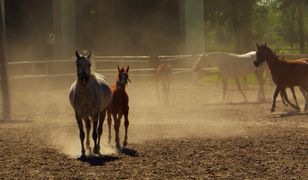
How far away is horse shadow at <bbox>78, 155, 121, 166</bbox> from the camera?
10.3 metres

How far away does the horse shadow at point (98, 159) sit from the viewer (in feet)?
33.8

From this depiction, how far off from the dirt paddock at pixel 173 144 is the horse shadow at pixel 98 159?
0.05ft

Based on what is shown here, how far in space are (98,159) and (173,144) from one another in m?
1.74

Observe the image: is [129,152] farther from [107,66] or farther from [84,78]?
[107,66]

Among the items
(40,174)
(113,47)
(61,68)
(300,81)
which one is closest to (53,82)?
(61,68)

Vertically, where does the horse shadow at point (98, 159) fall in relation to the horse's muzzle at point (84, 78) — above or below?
below

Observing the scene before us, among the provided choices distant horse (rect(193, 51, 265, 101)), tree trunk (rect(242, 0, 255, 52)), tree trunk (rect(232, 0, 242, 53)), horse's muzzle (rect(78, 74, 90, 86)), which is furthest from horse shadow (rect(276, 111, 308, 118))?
tree trunk (rect(232, 0, 242, 53))

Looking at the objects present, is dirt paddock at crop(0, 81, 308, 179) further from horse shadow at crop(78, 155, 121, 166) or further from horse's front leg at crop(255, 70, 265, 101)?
horse's front leg at crop(255, 70, 265, 101)

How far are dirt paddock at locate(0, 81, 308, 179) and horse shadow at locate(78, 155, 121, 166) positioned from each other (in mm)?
15

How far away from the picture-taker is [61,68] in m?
30.5

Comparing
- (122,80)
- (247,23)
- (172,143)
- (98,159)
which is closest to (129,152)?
(98,159)

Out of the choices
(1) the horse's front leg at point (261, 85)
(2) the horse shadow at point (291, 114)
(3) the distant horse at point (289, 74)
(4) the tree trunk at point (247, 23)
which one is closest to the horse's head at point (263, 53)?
(3) the distant horse at point (289, 74)

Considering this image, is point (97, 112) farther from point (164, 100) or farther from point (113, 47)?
point (113, 47)

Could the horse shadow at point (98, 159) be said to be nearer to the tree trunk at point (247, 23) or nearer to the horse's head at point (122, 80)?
the horse's head at point (122, 80)
